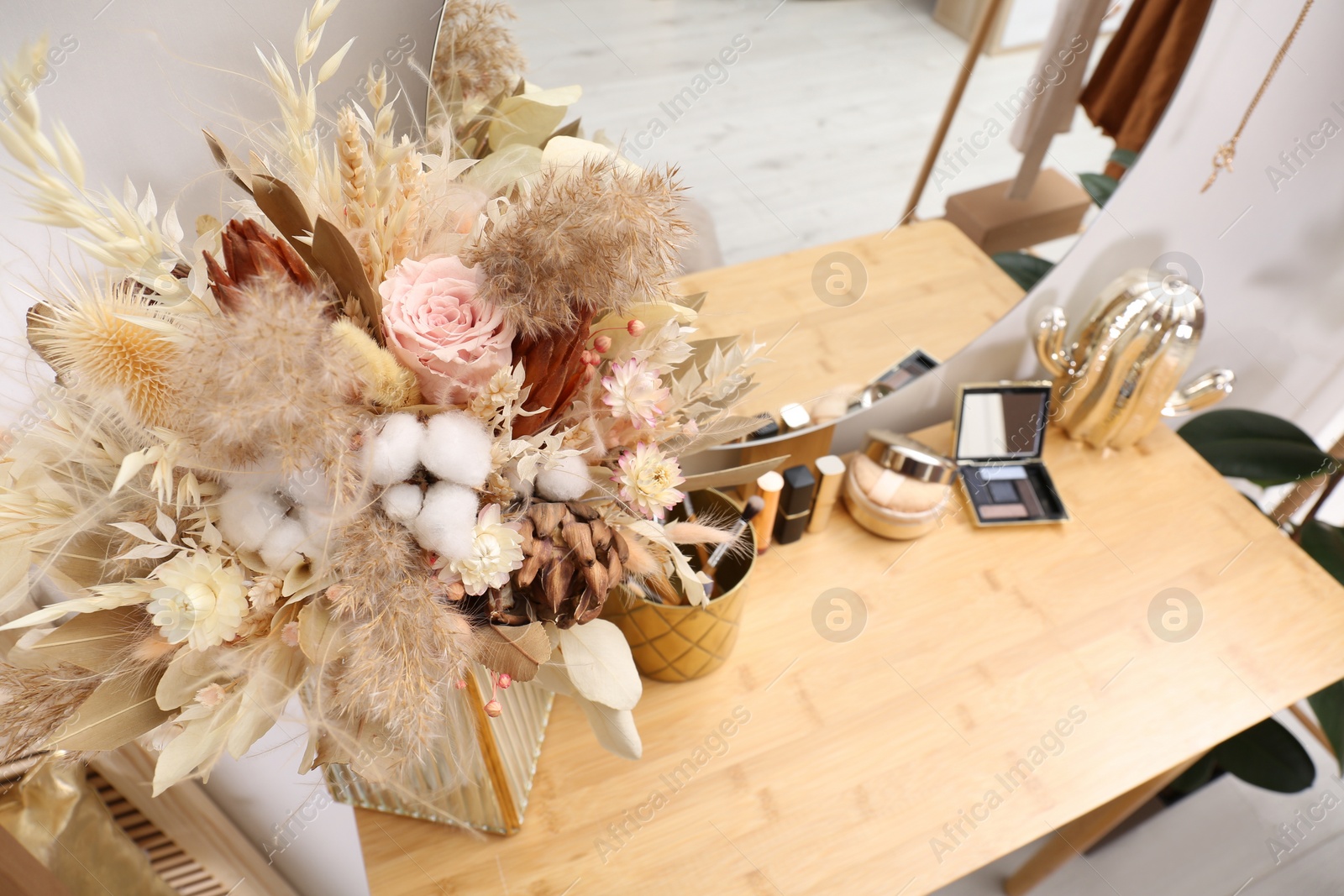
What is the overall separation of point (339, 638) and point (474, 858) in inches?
16.9

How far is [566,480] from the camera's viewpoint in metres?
0.52

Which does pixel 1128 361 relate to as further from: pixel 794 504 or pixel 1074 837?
pixel 1074 837

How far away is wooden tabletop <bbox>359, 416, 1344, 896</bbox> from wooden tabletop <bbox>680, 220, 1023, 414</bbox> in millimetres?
234

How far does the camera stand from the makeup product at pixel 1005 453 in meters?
1.10

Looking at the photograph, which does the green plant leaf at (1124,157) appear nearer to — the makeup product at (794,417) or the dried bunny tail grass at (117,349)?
the makeup product at (794,417)

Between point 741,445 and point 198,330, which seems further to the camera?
point 741,445

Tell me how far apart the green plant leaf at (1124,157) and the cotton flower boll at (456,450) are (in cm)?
91

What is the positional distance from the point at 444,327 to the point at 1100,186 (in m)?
0.91

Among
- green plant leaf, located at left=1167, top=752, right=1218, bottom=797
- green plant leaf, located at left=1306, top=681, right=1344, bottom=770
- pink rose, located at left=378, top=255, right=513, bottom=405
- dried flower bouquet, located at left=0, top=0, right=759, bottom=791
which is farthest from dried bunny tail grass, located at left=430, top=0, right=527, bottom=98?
green plant leaf, located at left=1167, top=752, right=1218, bottom=797

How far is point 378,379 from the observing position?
467mm

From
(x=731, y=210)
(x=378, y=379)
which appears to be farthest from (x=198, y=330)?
(x=731, y=210)

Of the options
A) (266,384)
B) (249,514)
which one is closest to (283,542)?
(249,514)

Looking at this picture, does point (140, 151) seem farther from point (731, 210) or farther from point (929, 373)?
point (929, 373)

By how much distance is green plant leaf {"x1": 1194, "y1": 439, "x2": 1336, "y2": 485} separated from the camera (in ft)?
4.19
